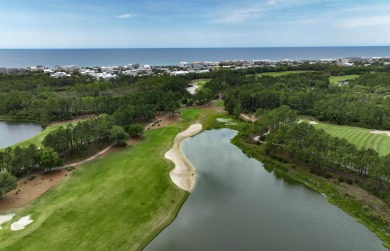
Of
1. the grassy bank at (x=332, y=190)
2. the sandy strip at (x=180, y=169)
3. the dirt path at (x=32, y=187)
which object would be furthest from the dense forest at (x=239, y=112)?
the sandy strip at (x=180, y=169)

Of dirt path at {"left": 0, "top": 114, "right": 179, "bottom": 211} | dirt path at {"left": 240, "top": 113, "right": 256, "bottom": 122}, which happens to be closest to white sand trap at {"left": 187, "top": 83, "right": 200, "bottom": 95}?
dirt path at {"left": 240, "top": 113, "right": 256, "bottom": 122}

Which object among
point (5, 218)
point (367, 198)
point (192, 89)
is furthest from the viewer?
point (192, 89)

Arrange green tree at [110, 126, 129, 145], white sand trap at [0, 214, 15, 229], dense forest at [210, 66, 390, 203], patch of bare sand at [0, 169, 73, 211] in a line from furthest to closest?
green tree at [110, 126, 129, 145] → dense forest at [210, 66, 390, 203] → patch of bare sand at [0, 169, 73, 211] → white sand trap at [0, 214, 15, 229]

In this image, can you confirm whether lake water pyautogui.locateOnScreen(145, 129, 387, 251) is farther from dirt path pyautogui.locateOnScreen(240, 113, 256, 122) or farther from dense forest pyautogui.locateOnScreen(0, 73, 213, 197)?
dirt path pyautogui.locateOnScreen(240, 113, 256, 122)

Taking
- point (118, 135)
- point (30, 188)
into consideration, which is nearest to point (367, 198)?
point (118, 135)

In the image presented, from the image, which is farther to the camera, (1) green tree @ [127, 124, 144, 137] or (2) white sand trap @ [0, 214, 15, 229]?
(1) green tree @ [127, 124, 144, 137]

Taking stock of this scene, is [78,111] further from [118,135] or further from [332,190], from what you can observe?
[332,190]
